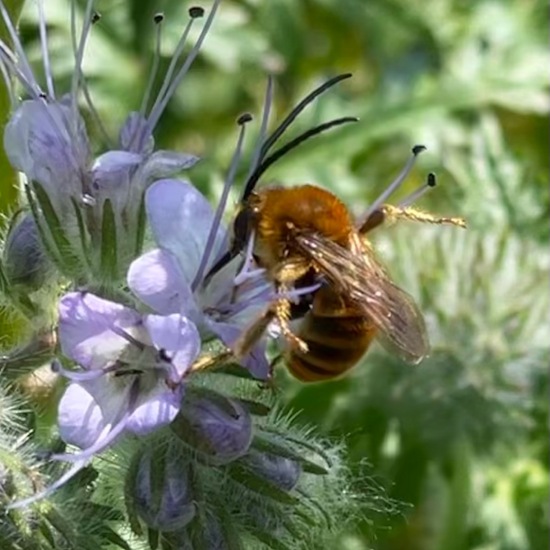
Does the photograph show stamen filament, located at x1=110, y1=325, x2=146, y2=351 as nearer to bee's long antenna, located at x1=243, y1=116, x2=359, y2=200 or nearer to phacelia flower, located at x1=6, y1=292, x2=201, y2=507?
phacelia flower, located at x1=6, y1=292, x2=201, y2=507

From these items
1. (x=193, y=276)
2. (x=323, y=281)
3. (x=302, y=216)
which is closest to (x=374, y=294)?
(x=323, y=281)

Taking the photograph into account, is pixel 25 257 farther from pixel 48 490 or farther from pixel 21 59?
pixel 48 490

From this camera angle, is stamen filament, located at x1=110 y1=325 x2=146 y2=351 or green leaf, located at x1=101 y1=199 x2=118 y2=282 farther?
green leaf, located at x1=101 y1=199 x2=118 y2=282

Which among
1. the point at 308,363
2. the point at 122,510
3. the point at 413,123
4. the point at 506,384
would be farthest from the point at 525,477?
the point at 122,510

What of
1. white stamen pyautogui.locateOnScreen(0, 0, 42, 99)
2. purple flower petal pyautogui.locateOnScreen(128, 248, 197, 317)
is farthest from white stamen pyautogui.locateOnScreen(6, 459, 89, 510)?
white stamen pyautogui.locateOnScreen(0, 0, 42, 99)

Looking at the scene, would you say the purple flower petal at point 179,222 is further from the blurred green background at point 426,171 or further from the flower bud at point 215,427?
the blurred green background at point 426,171

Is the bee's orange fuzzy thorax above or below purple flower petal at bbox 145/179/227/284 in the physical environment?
below
